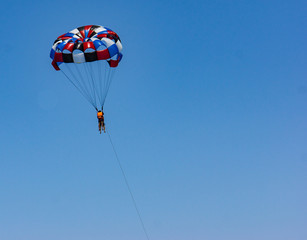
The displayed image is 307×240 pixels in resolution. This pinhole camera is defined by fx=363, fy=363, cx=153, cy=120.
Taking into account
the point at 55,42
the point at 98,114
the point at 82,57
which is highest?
the point at 55,42

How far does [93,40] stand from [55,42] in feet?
12.4

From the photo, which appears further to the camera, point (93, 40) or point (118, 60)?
point (118, 60)

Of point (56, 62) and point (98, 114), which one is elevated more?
point (56, 62)

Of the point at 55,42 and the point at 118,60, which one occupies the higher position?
the point at 55,42

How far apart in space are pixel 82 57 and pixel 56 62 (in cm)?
268

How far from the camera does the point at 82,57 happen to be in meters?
32.9

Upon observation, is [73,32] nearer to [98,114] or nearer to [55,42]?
[55,42]

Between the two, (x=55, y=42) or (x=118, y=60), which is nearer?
(x=55, y=42)

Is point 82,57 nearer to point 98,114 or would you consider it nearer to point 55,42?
point 55,42

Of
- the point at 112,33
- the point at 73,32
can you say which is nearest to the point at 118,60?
the point at 112,33

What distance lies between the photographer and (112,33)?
3431cm

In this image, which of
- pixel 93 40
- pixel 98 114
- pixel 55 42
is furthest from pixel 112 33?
pixel 98 114

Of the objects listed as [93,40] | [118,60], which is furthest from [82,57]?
[118,60]

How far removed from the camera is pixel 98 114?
32.8m
